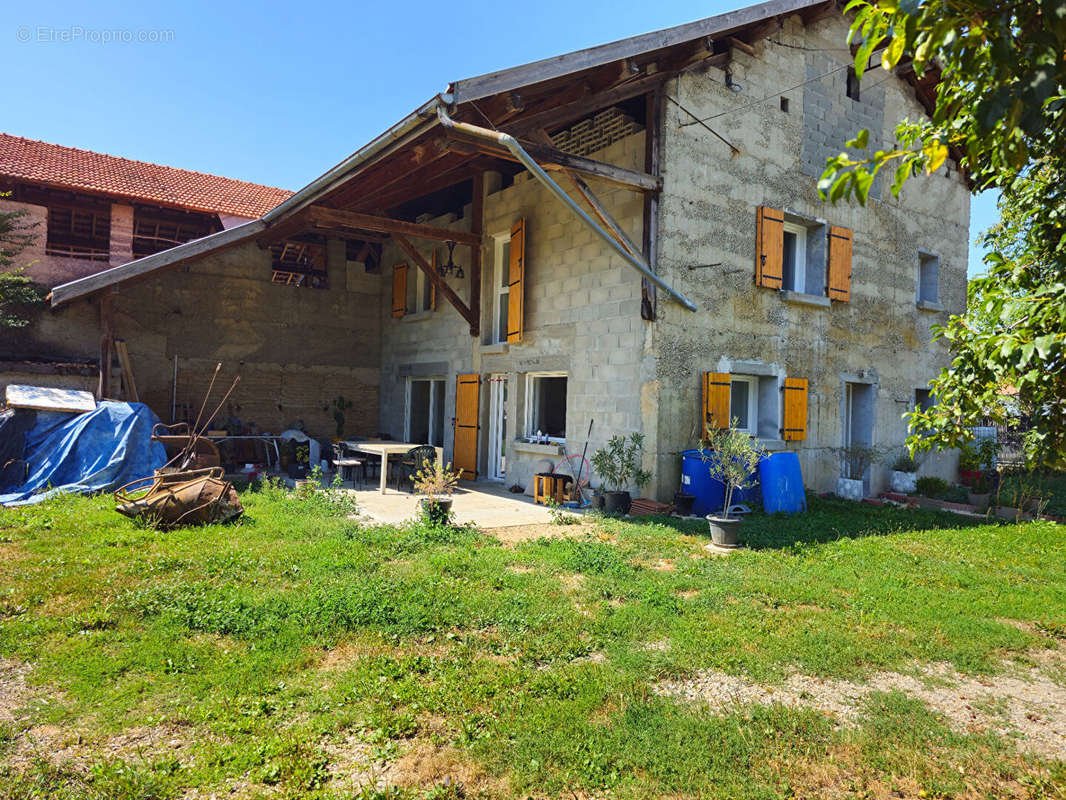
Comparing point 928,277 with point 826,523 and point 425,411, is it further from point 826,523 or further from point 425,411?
point 425,411

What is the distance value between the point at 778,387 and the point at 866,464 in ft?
7.52

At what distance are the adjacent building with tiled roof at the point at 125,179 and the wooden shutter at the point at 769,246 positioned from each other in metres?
9.98

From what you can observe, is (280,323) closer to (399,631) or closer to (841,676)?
(399,631)

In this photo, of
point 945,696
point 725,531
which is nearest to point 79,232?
point 725,531

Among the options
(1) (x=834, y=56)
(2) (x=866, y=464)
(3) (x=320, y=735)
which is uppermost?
(1) (x=834, y=56)

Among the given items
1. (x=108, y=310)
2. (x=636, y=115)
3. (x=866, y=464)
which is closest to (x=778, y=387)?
(x=866, y=464)

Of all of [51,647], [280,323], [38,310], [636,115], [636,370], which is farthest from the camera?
[280,323]

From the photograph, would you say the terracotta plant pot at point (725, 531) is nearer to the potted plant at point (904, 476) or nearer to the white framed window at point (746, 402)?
the white framed window at point (746, 402)

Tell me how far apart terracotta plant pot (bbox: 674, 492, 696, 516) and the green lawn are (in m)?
1.56

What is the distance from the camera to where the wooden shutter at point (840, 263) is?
33.7 ft

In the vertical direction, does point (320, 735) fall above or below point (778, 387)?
below

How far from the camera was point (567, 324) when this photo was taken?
9.68m

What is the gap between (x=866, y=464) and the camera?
10.6 meters

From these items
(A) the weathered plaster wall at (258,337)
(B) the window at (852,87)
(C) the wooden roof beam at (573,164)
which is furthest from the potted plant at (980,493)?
(A) the weathered plaster wall at (258,337)
